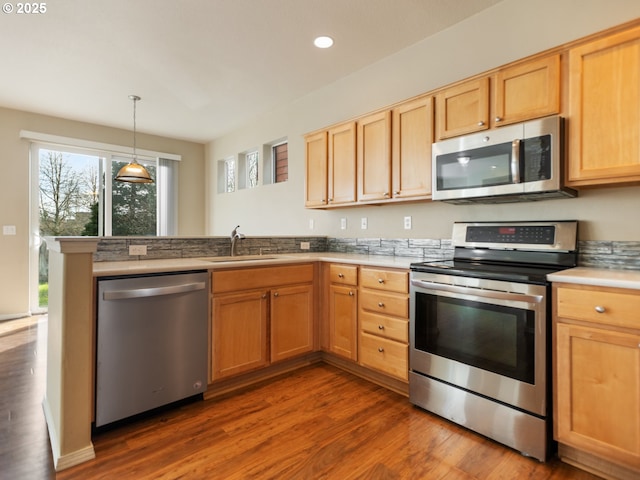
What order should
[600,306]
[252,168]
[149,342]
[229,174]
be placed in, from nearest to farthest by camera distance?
[600,306], [149,342], [252,168], [229,174]

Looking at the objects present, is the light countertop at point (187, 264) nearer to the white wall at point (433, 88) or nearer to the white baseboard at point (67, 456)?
the white wall at point (433, 88)

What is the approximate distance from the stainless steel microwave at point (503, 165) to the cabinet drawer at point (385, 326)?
2.97ft

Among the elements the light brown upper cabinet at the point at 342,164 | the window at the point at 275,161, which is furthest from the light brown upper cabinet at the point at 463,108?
the window at the point at 275,161

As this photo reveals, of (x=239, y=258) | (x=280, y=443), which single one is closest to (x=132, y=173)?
(x=239, y=258)

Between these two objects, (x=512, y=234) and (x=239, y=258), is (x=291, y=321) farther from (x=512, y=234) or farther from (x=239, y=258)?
(x=512, y=234)

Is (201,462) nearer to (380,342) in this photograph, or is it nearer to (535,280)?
(380,342)

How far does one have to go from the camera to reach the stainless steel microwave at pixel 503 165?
6.23 ft

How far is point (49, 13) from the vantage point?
2.57 meters

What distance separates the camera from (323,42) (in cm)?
296

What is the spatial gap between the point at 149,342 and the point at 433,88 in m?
2.77

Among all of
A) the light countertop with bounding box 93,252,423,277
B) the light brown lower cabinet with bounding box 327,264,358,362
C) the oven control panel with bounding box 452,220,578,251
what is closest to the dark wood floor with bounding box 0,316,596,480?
the light brown lower cabinet with bounding box 327,264,358,362

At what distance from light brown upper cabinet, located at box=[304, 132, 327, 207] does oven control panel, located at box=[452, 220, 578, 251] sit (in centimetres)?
132

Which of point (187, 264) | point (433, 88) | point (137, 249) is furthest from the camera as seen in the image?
point (433, 88)
